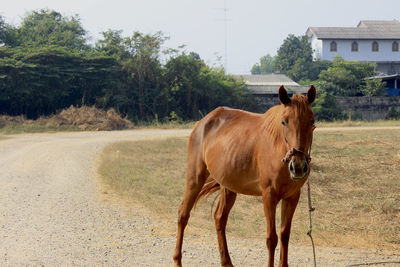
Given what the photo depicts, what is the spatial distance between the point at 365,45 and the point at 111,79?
39803 millimetres

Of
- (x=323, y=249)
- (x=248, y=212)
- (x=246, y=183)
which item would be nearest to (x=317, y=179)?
(x=248, y=212)

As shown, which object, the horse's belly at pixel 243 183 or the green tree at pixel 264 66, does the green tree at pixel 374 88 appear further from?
the green tree at pixel 264 66

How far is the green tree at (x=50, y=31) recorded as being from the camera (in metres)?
31.9

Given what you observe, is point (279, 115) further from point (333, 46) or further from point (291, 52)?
point (291, 52)

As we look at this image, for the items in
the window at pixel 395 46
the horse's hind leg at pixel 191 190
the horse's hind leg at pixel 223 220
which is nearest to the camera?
the horse's hind leg at pixel 223 220

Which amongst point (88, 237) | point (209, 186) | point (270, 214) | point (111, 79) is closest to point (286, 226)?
point (270, 214)

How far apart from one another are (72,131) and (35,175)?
13.5m

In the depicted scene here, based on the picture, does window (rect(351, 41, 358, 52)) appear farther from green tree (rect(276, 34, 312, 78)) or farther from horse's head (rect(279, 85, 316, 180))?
horse's head (rect(279, 85, 316, 180))

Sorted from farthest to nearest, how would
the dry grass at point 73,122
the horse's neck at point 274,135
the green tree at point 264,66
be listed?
1. the green tree at point 264,66
2. the dry grass at point 73,122
3. the horse's neck at point 274,135

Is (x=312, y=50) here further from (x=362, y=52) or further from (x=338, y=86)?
(x=338, y=86)

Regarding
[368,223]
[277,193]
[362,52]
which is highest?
[362,52]

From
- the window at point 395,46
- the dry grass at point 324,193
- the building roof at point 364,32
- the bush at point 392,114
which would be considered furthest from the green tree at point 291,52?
the dry grass at point 324,193

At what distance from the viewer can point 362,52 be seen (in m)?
58.5

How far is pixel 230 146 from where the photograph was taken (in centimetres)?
509
